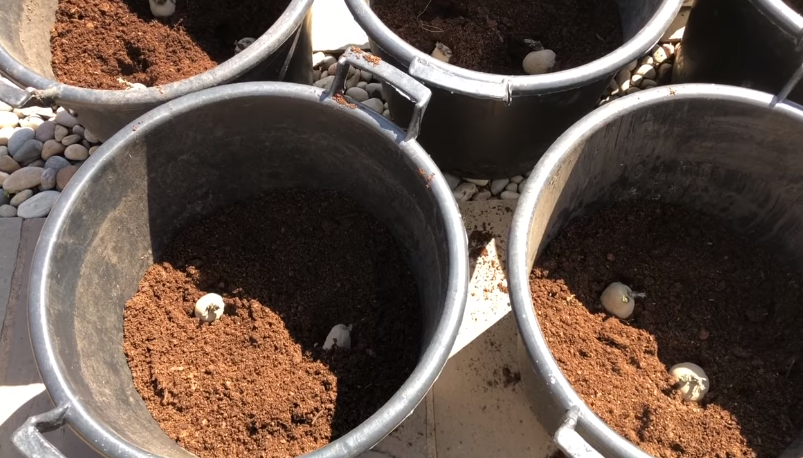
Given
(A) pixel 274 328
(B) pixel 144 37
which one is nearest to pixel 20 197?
(B) pixel 144 37

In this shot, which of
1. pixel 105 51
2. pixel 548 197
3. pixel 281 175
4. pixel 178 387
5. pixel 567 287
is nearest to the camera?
pixel 548 197

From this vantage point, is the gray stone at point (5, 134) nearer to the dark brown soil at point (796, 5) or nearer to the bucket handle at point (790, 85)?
the bucket handle at point (790, 85)

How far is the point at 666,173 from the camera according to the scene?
1563 millimetres

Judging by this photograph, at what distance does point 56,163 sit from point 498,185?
1363 mm

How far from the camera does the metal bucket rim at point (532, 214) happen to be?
1.06 m

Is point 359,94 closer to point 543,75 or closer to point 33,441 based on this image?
point 543,75

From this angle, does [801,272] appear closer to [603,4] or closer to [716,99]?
[716,99]

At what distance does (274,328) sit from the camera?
59.2 inches

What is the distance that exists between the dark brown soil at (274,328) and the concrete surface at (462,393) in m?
0.23

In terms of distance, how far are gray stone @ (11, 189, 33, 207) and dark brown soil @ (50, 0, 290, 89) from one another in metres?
0.42

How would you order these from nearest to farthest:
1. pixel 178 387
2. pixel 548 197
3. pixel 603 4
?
pixel 548 197 < pixel 178 387 < pixel 603 4

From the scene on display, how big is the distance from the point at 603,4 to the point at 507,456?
4.41ft

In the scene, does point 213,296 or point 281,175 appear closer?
point 213,296

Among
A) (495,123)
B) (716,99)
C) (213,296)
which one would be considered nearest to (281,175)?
(213,296)
